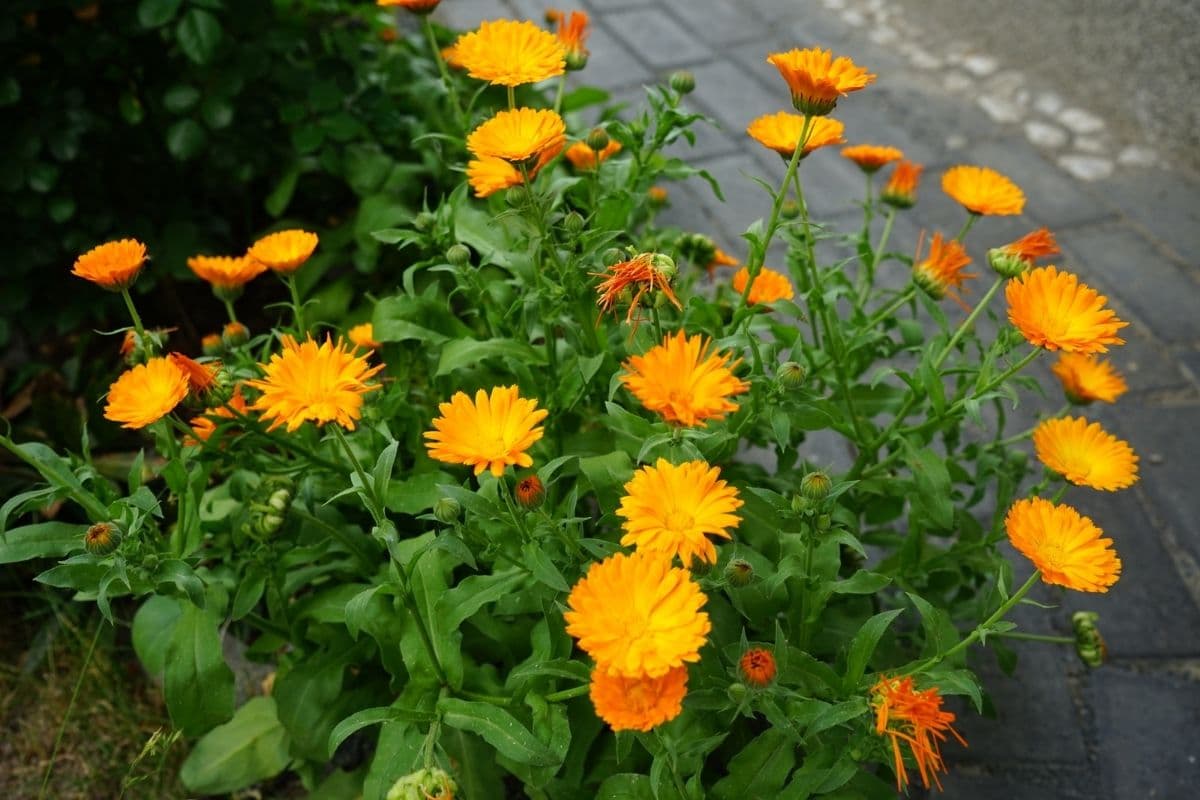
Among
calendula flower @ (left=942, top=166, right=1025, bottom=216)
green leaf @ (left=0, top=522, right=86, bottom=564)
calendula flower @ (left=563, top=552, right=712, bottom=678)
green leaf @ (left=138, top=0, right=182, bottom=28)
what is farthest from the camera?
green leaf @ (left=138, top=0, right=182, bottom=28)

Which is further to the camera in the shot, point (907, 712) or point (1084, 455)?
point (1084, 455)

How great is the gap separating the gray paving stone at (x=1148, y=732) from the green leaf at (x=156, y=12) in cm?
219

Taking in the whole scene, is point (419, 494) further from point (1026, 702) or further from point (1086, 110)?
point (1086, 110)

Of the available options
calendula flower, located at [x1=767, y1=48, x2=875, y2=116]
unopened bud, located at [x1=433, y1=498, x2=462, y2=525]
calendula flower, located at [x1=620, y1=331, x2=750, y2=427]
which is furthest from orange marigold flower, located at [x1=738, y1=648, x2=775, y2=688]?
calendula flower, located at [x1=767, y1=48, x2=875, y2=116]

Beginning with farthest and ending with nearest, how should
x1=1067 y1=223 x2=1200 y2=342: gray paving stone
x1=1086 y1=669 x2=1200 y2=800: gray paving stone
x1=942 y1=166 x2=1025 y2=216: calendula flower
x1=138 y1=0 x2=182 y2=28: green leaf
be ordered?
x1=1067 y1=223 x2=1200 y2=342: gray paving stone, x1=138 y1=0 x2=182 y2=28: green leaf, x1=1086 y1=669 x2=1200 y2=800: gray paving stone, x1=942 y1=166 x2=1025 y2=216: calendula flower

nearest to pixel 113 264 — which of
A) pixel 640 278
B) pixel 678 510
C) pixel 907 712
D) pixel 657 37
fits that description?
pixel 640 278

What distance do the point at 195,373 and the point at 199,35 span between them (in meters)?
1.10

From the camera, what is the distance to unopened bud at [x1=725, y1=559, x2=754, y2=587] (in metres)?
1.16

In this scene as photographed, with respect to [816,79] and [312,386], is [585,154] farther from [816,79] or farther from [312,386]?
[312,386]

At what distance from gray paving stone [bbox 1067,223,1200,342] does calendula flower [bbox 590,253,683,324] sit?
1772mm

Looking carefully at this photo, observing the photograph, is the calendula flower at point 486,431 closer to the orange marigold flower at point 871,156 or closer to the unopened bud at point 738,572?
the unopened bud at point 738,572

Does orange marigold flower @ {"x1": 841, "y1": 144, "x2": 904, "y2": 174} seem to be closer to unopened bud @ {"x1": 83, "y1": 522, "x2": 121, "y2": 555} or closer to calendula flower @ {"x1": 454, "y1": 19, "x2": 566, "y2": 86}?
calendula flower @ {"x1": 454, "y1": 19, "x2": 566, "y2": 86}

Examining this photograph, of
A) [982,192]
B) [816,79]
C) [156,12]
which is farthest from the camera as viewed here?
[156,12]

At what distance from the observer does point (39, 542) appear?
1350 millimetres
